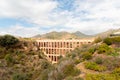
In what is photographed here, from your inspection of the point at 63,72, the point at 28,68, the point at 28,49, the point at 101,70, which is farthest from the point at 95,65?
the point at 28,49

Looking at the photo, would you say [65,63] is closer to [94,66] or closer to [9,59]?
[94,66]

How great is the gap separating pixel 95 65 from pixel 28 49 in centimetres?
6002

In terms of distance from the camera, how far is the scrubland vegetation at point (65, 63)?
2045cm

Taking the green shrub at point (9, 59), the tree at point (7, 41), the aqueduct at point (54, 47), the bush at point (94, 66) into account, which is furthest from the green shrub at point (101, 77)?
the aqueduct at point (54, 47)

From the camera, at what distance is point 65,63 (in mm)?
24281

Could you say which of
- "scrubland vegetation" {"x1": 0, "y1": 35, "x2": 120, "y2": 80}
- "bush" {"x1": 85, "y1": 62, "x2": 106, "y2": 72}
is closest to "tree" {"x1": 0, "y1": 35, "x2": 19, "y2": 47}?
"scrubland vegetation" {"x1": 0, "y1": 35, "x2": 120, "y2": 80}

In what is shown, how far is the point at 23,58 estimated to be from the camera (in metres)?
70.6

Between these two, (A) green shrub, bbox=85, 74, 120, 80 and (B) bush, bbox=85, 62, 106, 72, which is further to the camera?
(B) bush, bbox=85, 62, 106, 72


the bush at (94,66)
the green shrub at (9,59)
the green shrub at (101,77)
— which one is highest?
the bush at (94,66)

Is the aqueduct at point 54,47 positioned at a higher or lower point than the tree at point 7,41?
lower

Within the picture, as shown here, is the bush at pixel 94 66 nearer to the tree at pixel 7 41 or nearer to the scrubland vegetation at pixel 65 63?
the scrubland vegetation at pixel 65 63

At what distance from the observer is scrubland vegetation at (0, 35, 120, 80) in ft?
67.1

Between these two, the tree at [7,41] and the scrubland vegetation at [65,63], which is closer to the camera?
the scrubland vegetation at [65,63]

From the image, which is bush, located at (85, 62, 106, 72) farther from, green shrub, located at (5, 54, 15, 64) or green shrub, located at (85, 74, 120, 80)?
green shrub, located at (5, 54, 15, 64)
